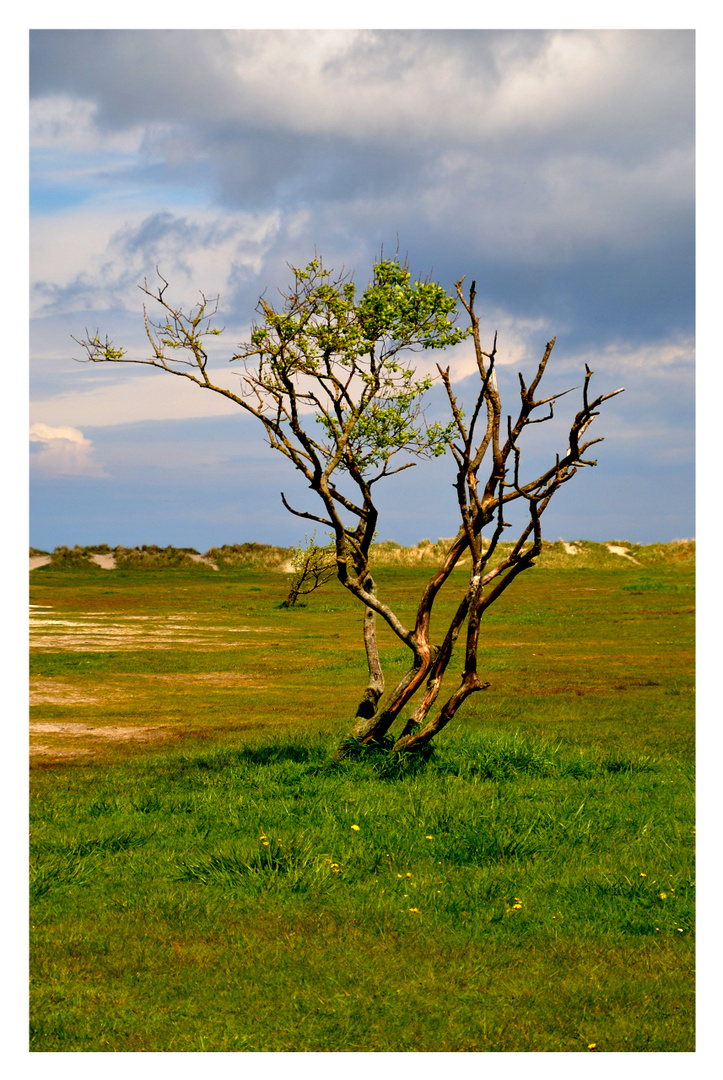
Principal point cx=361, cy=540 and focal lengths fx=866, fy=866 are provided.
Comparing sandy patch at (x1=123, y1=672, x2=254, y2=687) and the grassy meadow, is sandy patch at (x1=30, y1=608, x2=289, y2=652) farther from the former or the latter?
the grassy meadow

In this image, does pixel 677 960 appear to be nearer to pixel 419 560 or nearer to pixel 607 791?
pixel 607 791

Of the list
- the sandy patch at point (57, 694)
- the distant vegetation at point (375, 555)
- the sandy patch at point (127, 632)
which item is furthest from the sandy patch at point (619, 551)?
the sandy patch at point (57, 694)

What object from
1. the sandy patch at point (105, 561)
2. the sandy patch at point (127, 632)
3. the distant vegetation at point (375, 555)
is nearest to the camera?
the sandy patch at point (127, 632)

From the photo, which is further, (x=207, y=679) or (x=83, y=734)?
(x=207, y=679)

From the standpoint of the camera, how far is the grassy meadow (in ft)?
18.6

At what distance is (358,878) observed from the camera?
26.1 ft

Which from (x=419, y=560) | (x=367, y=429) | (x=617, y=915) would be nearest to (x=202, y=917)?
(x=617, y=915)

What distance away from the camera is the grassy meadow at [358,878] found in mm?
5668

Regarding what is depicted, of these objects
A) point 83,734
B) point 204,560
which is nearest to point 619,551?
point 204,560

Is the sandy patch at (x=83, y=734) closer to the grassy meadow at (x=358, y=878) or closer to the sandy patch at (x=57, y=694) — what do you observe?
the grassy meadow at (x=358, y=878)

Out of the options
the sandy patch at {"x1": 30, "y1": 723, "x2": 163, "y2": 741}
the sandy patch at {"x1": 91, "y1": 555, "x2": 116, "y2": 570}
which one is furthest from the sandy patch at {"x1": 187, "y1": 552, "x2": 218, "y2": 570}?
the sandy patch at {"x1": 30, "y1": 723, "x2": 163, "y2": 741}

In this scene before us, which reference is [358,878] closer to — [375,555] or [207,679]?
[207,679]

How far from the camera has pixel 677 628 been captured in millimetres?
31422

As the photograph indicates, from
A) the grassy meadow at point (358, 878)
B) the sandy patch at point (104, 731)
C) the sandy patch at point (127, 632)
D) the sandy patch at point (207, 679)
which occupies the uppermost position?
the sandy patch at point (127, 632)
